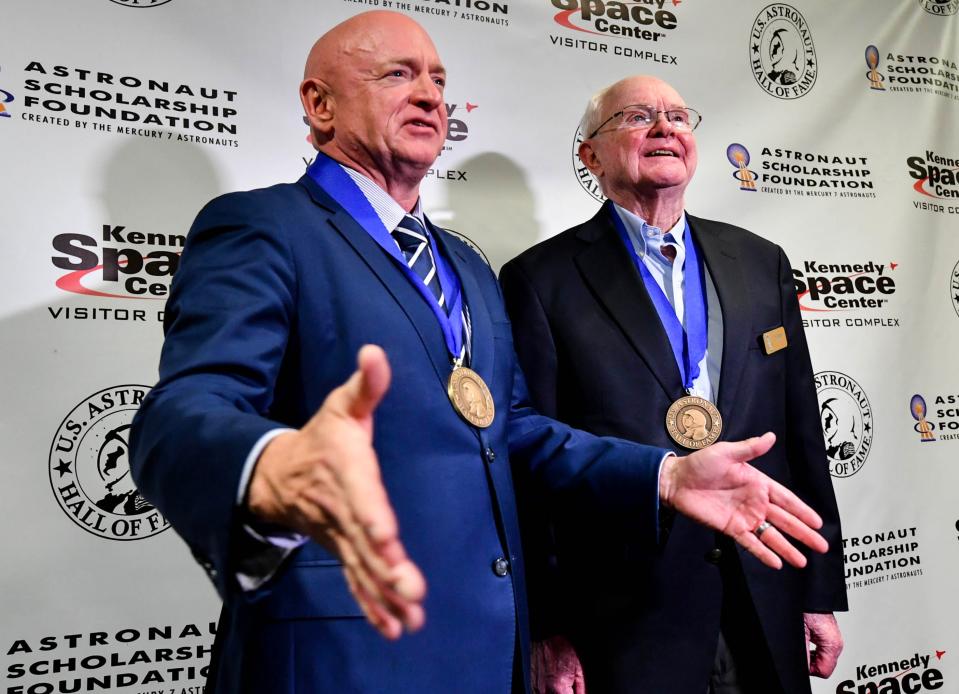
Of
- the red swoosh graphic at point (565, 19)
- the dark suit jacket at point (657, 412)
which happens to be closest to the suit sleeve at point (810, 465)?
the dark suit jacket at point (657, 412)

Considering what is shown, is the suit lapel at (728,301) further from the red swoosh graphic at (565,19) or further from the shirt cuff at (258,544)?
the shirt cuff at (258,544)

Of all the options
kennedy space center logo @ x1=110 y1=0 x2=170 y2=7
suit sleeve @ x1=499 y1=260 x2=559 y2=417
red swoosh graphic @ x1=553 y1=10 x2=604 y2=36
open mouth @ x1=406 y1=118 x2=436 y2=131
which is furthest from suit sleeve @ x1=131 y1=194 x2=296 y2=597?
red swoosh graphic @ x1=553 y1=10 x2=604 y2=36

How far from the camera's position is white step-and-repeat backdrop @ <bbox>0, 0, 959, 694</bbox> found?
5.72 feet

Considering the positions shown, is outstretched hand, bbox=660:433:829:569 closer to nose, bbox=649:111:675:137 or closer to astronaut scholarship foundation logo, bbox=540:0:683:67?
nose, bbox=649:111:675:137

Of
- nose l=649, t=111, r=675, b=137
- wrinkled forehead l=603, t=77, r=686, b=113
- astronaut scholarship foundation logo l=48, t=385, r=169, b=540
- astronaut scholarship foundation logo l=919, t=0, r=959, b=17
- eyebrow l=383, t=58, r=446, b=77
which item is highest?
astronaut scholarship foundation logo l=919, t=0, r=959, b=17

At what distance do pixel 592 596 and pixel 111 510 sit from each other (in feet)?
3.54

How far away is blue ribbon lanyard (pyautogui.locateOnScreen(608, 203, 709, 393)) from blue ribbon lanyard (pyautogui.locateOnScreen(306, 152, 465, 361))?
0.50 metres

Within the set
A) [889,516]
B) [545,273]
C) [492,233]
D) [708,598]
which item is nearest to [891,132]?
[889,516]

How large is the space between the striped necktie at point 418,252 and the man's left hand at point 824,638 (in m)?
1.10

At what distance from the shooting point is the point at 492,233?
7.33ft

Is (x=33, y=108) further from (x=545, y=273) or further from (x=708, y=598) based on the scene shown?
(x=708, y=598)

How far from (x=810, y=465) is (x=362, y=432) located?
1392 mm

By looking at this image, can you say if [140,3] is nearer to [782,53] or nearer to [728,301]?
[728,301]

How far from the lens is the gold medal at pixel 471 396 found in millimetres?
1228
